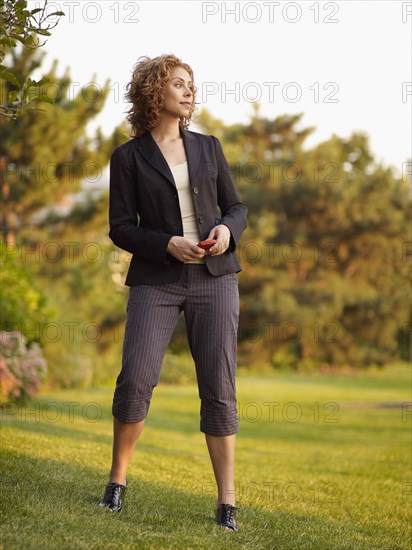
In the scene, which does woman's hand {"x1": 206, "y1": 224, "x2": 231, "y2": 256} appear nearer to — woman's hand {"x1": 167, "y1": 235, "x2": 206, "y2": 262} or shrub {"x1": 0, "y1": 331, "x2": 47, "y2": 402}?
woman's hand {"x1": 167, "y1": 235, "x2": 206, "y2": 262}

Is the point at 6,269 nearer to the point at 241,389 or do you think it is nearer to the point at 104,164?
the point at 104,164

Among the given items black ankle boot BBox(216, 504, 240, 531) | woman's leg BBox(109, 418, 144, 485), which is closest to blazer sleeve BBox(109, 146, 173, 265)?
woman's leg BBox(109, 418, 144, 485)

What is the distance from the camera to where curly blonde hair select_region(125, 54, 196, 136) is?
3.84 m

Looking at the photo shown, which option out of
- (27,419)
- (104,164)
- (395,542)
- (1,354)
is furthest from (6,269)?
(395,542)

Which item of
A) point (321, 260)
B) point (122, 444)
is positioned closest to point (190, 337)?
point (122, 444)

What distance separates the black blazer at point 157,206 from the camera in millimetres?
3736

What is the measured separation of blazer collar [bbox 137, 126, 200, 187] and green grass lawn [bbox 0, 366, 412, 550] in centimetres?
152

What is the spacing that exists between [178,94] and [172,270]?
0.80m

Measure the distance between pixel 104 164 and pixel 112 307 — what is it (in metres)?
4.65

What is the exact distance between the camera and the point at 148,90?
3.84 m

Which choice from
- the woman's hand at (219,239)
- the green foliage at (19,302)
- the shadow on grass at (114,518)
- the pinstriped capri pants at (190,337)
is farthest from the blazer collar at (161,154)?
the green foliage at (19,302)

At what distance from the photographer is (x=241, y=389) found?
19.3 metres

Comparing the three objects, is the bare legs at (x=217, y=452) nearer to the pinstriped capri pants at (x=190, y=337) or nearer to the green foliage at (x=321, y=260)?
the pinstriped capri pants at (x=190, y=337)

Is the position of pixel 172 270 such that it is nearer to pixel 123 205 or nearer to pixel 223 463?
pixel 123 205
